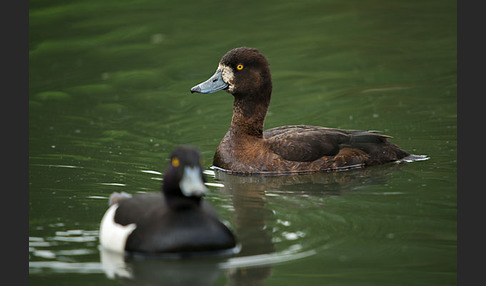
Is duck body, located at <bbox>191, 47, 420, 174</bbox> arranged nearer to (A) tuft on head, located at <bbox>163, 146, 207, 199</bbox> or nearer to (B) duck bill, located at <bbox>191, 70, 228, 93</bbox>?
(B) duck bill, located at <bbox>191, 70, 228, 93</bbox>

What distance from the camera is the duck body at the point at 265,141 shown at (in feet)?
38.4

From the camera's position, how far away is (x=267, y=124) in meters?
14.5

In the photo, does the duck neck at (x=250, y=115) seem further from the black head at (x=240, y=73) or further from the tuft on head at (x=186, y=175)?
the tuft on head at (x=186, y=175)

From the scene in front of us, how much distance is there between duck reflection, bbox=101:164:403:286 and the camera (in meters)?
7.48

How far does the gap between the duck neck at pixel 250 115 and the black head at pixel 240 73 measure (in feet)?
0.64

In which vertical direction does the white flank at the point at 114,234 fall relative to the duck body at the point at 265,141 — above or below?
below

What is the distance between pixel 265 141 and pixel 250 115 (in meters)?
0.47

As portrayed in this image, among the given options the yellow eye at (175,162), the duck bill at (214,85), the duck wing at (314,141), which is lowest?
the duck wing at (314,141)

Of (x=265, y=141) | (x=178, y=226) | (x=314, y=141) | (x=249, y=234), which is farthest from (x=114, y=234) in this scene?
(x=314, y=141)

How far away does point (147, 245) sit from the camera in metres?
7.82

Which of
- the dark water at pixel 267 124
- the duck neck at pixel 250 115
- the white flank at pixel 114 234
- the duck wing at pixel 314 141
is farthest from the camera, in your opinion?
the duck neck at pixel 250 115

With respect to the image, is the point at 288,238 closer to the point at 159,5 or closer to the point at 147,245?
the point at 147,245

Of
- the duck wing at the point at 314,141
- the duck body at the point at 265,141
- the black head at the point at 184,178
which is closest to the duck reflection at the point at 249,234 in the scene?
the duck body at the point at 265,141

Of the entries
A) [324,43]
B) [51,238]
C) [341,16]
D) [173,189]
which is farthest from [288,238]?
[341,16]
